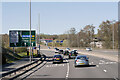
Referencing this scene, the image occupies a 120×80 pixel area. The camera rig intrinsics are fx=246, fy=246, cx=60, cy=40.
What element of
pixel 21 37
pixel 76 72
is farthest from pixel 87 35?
pixel 76 72

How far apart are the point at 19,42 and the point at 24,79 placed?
2584cm

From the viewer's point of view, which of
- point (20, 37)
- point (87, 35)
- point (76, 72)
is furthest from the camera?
point (87, 35)

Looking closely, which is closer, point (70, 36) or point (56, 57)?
point (56, 57)

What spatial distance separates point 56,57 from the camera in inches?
1538

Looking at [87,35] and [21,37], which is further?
[87,35]

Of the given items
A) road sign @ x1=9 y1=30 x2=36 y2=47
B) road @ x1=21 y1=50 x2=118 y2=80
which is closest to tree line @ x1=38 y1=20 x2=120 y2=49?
road sign @ x1=9 y1=30 x2=36 y2=47

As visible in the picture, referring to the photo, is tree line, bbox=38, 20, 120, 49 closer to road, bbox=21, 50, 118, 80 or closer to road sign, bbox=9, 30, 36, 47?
road sign, bbox=9, 30, 36, 47

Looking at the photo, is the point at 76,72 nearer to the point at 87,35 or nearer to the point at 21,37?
the point at 21,37

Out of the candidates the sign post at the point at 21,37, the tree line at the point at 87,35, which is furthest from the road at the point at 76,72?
the tree line at the point at 87,35

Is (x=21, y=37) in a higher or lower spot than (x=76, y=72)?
higher

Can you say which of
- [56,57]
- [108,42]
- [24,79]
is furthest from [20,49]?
[24,79]

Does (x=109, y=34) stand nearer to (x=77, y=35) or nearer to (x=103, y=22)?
(x=103, y=22)

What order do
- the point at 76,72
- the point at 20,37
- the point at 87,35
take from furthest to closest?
the point at 87,35 < the point at 20,37 < the point at 76,72

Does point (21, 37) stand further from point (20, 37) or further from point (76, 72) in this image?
point (76, 72)
